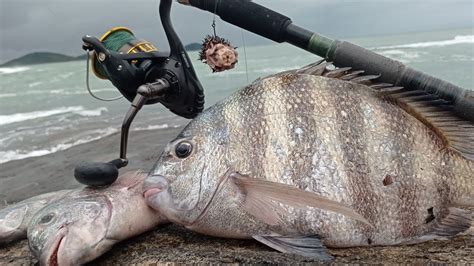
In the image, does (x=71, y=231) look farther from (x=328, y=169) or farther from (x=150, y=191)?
(x=328, y=169)

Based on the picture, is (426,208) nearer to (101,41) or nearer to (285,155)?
(285,155)

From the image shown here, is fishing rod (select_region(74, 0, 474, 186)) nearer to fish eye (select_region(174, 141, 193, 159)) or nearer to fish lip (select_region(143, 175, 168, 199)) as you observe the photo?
fish lip (select_region(143, 175, 168, 199))

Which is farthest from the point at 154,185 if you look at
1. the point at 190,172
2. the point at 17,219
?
the point at 17,219

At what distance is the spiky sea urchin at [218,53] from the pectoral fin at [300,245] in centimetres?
99

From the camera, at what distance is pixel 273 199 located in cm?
195

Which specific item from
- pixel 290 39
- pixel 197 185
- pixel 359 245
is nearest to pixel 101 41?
pixel 290 39

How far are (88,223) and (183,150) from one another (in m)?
0.53

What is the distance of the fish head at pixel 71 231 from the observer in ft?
6.69

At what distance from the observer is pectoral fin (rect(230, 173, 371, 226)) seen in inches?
72.8

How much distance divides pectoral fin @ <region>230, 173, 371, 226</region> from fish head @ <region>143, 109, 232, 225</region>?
115 mm

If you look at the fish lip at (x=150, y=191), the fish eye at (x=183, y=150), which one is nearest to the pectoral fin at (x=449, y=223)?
the fish eye at (x=183, y=150)

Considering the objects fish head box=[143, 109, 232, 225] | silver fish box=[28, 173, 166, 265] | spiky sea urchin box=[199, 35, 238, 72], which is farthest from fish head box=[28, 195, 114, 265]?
spiky sea urchin box=[199, 35, 238, 72]

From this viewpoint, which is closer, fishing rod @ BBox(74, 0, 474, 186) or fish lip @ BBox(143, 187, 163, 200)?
fish lip @ BBox(143, 187, 163, 200)

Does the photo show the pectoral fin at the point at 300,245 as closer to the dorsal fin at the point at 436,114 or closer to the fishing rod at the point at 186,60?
the dorsal fin at the point at 436,114
